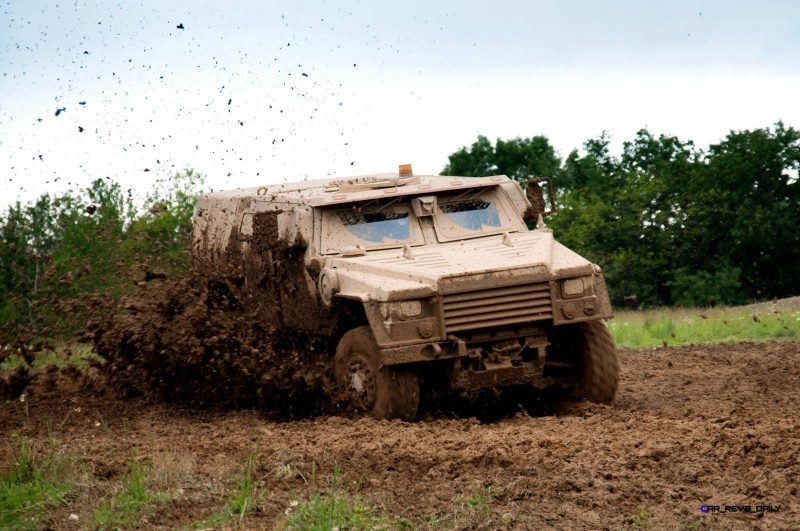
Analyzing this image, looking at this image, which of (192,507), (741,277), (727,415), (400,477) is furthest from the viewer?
(741,277)

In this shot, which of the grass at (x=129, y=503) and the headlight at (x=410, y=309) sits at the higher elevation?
the headlight at (x=410, y=309)

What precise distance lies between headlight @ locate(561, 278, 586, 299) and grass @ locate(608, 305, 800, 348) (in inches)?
255

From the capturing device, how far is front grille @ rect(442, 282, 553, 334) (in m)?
10.2

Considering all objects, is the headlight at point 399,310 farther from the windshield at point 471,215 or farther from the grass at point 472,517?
the grass at point 472,517

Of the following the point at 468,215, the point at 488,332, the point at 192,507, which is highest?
the point at 468,215

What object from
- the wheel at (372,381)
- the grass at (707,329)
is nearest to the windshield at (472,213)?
the wheel at (372,381)

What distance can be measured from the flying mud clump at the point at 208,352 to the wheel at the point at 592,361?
1.95 m

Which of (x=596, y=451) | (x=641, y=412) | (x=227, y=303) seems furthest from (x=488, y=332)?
(x=227, y=303)

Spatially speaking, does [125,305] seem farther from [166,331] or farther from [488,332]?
[488,332]

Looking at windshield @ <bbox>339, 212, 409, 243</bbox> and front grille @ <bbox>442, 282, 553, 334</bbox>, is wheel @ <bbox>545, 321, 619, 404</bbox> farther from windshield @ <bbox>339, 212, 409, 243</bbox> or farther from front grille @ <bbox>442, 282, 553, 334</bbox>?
windshield @ <bbox>339, 212, 409, 243</bbox>

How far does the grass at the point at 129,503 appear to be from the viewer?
7.11 m

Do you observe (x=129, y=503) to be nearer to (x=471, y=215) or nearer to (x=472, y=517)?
(x=472, y=517)

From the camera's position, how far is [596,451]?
821 centimetres

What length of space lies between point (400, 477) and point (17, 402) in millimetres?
6028
